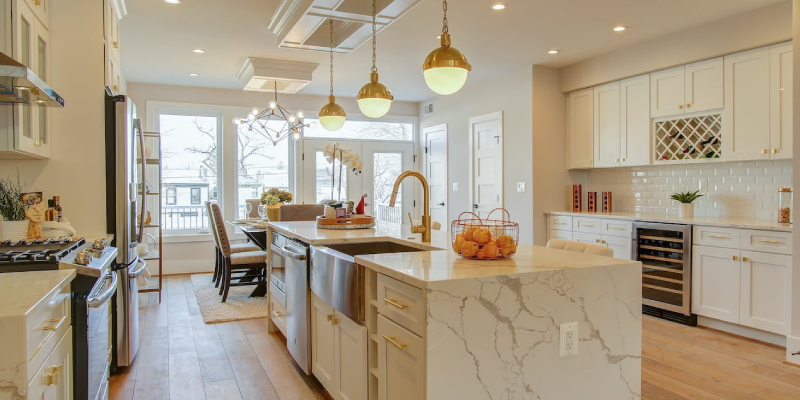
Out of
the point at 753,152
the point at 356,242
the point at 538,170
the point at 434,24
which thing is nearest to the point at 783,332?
the point at 753,152

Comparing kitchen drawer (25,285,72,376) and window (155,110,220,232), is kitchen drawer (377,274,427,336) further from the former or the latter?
window (155,110,220,232)

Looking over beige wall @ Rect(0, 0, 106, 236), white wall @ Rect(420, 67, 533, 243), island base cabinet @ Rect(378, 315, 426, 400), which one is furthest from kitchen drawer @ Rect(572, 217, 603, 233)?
beige wall @ Rect(0, 0, 106, 236)

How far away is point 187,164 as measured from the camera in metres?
7.14

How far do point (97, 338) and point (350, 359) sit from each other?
1045mm

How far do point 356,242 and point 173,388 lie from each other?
4.43 feet

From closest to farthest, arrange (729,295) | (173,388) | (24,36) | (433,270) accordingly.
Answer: (433,270) < (24,36) < (173,388) < (729,295)

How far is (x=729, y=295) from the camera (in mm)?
4031

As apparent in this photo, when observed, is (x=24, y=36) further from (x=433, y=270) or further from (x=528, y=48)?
(x=528, y=48)

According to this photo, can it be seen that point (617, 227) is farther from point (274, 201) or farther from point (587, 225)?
point (274, 201)

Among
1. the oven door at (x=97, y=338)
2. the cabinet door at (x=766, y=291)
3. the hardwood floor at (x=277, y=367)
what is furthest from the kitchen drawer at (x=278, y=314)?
the cabinet door at (x=766, y=291)

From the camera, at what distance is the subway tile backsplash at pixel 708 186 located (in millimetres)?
4344

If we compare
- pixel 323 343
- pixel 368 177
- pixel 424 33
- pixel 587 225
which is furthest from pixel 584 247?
pixel 368 177

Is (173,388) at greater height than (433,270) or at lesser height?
lesser

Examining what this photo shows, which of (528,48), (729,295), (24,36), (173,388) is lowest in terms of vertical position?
(173,388)
